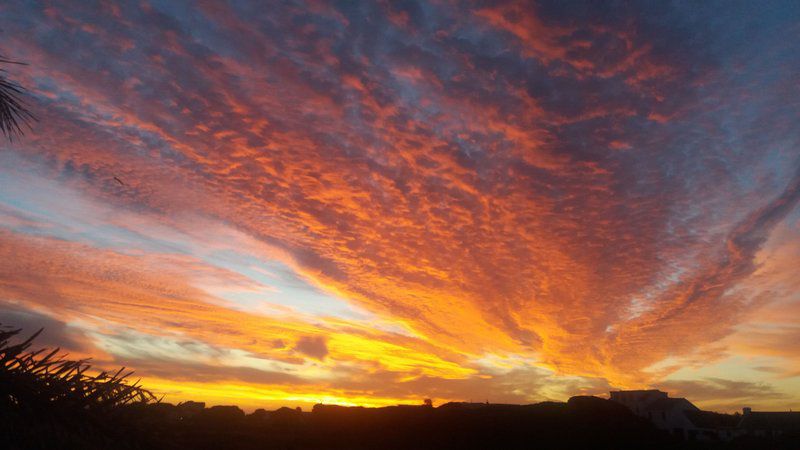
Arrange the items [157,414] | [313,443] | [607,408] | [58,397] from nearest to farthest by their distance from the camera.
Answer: [58,397]
[157,414]
[313,443]
[607,408]

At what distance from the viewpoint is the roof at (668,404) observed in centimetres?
7438

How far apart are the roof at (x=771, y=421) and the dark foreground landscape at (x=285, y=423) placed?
1178 mm

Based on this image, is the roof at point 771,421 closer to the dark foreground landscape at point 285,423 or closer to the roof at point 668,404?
the dark foreground landscape at point 285,423

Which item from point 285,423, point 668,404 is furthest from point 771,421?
point 285,423

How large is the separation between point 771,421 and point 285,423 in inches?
3244

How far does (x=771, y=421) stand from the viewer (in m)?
74.4

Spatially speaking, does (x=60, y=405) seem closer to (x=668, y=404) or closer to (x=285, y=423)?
(x=285, y=423)

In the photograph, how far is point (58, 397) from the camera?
188 centimetres

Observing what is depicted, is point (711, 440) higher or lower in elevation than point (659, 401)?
lower

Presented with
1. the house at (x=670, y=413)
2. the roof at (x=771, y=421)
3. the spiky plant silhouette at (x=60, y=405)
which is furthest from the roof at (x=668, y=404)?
the spiky plant silhouette at (x=60, y=405)

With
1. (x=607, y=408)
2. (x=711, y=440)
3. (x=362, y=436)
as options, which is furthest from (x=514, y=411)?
(x=711, y=440)

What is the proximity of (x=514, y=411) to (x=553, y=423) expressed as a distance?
16.9 ft

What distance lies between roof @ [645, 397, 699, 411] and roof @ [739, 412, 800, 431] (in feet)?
26.9

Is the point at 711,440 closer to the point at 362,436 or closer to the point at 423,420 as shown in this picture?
the point at 423,420
